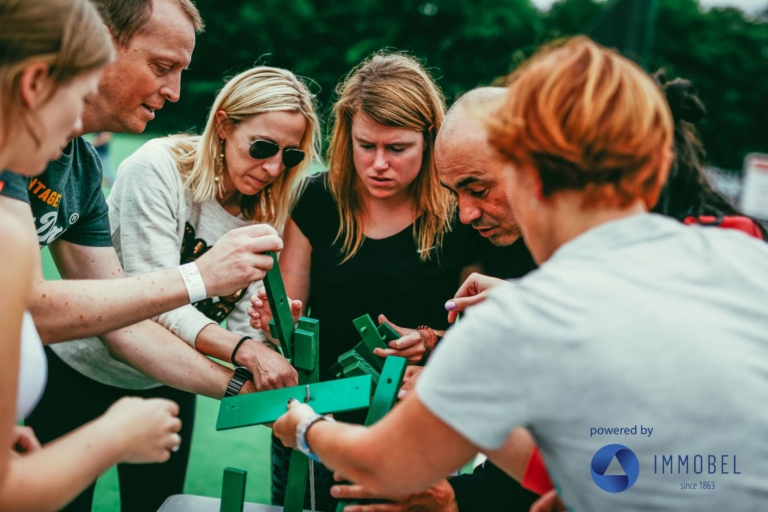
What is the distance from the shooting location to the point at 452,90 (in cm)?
2308

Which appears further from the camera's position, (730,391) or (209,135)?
(209,135)

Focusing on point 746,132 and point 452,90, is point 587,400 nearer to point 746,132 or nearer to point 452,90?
point 452,90

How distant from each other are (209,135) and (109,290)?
95 cm

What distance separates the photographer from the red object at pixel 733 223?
5.98 feet

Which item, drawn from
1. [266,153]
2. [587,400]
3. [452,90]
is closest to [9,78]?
[587,400]

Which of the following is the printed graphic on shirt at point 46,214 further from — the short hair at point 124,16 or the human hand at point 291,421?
the human hand at point 291,421

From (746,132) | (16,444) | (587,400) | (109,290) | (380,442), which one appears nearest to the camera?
(587,400)

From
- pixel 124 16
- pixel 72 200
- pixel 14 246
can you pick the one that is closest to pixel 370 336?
pixel 72 200

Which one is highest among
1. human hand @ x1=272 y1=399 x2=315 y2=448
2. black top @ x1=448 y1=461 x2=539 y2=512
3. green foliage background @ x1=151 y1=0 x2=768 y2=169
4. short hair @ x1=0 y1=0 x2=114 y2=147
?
short hair @ x1=0 y1=0 x2=114 y2=147

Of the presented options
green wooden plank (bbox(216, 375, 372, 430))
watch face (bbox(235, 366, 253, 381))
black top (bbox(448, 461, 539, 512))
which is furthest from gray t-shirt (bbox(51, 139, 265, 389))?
black top (bbox(448, 461, 539, 512))

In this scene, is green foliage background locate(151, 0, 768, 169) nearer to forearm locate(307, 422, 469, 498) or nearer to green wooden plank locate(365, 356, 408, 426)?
green wooden plank locate(365, 356, 408, 426)

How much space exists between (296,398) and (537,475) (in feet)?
2.18

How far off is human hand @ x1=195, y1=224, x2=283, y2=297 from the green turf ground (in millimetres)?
2155

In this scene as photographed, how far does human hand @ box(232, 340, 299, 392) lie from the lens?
6.71ft
